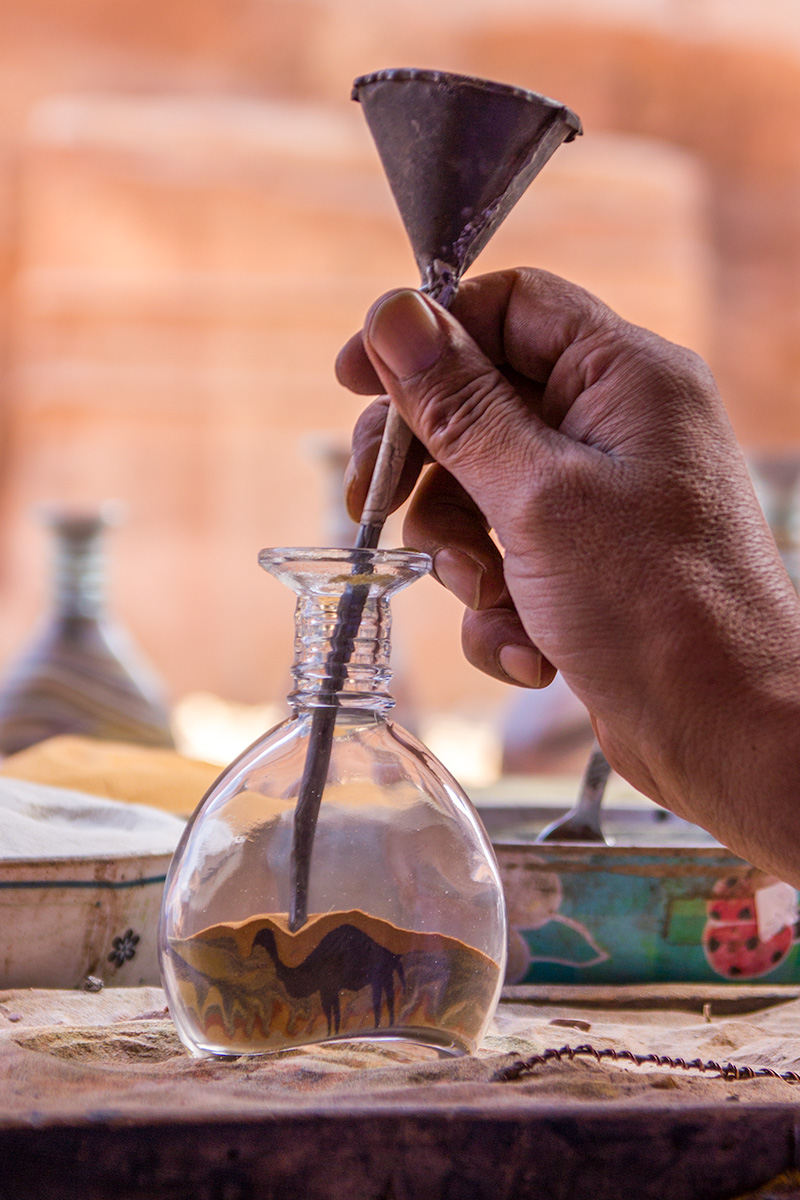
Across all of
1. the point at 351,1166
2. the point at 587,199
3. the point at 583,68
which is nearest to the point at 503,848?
the point at 351,1166

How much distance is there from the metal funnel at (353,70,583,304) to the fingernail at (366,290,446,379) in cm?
4

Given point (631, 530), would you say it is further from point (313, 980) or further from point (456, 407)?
point (313, 980)

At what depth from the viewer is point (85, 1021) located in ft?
2.49

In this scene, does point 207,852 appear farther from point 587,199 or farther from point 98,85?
point 98,85

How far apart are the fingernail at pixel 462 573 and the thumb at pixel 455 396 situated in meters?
0.12

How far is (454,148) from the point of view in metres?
0.72

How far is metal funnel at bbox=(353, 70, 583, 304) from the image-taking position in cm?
71

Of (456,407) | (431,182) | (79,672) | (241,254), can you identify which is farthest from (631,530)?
(241,254)

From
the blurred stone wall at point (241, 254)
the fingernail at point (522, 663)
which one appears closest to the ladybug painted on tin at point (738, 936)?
the fingernail at point (522, 663)

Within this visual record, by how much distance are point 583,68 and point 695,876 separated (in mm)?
8325

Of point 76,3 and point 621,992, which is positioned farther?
point 76,3

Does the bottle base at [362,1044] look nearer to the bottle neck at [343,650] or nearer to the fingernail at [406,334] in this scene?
the bottle neck at [343,650]

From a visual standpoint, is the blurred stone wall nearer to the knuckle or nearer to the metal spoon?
the metal spoon

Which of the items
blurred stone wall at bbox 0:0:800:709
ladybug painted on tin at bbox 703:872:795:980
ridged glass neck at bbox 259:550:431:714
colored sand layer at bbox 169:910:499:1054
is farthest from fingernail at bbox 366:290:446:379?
blurred stone wall at bbox 0:0:800:709
